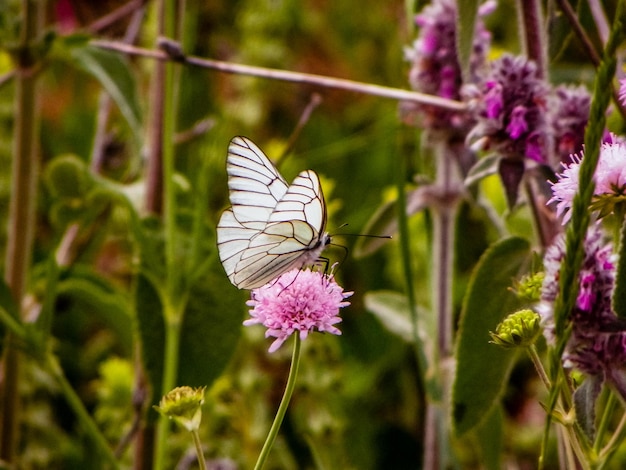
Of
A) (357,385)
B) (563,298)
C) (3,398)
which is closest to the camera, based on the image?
(563,298)

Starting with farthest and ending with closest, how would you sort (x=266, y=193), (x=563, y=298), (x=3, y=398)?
1. (x=3, y=398)
2. (x=266, y=193)
3. (x=563, y=298)

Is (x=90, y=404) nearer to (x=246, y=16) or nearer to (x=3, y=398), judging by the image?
(x=3, y=398)

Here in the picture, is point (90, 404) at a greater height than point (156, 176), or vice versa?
point (156, 176)

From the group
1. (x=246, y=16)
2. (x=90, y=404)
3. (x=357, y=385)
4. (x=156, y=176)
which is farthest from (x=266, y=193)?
(x=246, y=16)

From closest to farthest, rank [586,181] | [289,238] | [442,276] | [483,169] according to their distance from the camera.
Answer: [586,181] < [289,238] < [483,169] < [442,276]

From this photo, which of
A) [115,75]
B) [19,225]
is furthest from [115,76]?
[19,225]

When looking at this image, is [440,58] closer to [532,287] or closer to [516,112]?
[516,112]

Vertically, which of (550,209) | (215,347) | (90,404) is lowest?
(90,404)

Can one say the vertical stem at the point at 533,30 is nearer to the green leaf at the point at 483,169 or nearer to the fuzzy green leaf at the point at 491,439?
the green leaf at the point at 483,169
